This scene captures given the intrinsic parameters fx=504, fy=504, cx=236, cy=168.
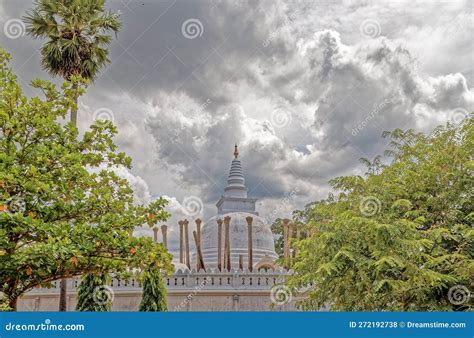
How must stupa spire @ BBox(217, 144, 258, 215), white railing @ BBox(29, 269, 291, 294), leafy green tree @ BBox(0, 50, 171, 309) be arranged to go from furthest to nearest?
stupa spire @ BBox(217, 144, 258, 215)
white railing @ BBox(29, 269, 291, 294)
leafy green tree @ BBox(0, 50, 171, 309)

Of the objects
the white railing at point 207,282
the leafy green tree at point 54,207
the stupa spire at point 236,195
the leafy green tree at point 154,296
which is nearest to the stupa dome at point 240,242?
the stupa spire at point 236,195

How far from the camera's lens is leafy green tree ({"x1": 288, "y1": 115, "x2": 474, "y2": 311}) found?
38.3ft

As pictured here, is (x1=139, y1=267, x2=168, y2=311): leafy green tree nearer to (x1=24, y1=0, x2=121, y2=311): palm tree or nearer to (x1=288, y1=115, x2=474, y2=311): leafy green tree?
(x1=24, y1=0, x2=121, y2=311): palm tree

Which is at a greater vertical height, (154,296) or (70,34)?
(70,34)

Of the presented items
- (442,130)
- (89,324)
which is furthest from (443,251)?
(89,324)

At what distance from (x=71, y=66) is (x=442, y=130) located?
45.8 feet

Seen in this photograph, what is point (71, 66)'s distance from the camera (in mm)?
20016

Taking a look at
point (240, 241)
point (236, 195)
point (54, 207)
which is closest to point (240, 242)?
point (240, 241)

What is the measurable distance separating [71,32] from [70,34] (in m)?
0.11

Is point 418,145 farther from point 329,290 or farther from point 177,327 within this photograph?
point 177,327

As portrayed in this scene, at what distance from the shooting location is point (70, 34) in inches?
796

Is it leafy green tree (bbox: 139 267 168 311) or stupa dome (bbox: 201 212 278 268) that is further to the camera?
stupa dome (bbox: 201 212 278 268)

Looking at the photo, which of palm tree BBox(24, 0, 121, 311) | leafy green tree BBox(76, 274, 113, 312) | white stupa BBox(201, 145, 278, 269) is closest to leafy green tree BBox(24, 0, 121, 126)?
palm tree BBox(24, 0, 121, 311)

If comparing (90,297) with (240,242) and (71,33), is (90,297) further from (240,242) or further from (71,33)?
(240,242)
